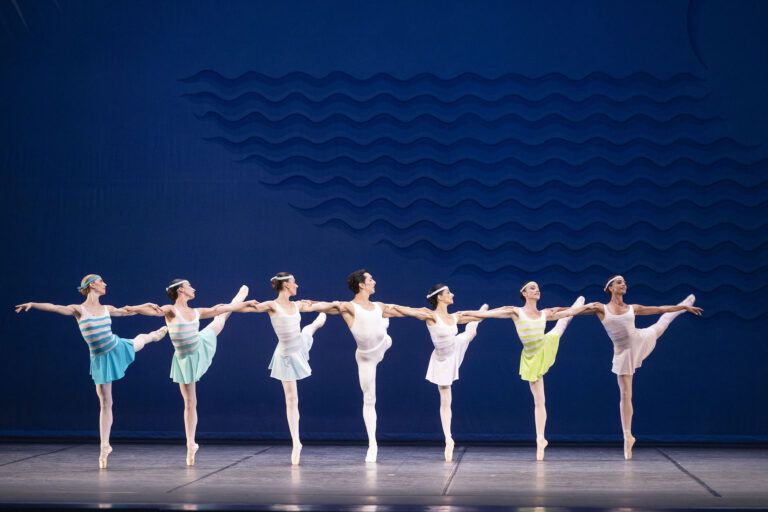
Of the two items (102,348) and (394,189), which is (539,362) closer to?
(394,189)

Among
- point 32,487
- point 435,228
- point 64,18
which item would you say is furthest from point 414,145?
point 32,487

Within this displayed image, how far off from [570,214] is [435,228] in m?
1.47

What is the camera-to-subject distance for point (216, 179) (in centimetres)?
994

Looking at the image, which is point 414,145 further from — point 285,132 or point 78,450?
point 78,450

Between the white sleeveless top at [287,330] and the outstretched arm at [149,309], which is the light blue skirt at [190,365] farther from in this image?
the white sleeveless top at [287,330]

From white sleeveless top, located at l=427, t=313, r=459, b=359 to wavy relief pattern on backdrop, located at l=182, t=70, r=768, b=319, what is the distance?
4.93 ft

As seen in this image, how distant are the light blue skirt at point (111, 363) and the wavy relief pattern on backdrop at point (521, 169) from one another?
2.61 m

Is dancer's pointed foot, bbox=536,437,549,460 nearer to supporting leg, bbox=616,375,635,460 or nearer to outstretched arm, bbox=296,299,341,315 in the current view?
supporting leg, bbox=616,375,635,460

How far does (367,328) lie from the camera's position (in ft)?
A: 26.3

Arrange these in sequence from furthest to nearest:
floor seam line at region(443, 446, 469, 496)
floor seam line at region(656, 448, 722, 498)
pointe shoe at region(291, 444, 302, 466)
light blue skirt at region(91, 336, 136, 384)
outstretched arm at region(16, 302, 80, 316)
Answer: pointe shoe at region(291, 444, 302, 466) < light blue skirt at region(91, 336, 136, 384) < outstretched arm at region(16, 302, 80, 316) < floor seam line at region(443, 446, 469, 496) < floor seam line at region(656, 448, 722, 498)

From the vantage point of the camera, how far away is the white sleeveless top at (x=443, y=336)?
8.27m

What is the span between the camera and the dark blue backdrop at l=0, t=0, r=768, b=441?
9555 millimetres

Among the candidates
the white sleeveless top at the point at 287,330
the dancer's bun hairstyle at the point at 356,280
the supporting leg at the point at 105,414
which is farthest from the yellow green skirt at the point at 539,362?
the supporting leg at the point at 105,414

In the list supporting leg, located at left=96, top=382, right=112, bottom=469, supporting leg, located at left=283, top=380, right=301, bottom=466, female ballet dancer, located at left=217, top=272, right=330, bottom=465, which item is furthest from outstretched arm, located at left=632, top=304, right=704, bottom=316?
supporting leg, located at left=96, top=382, right=112, bottom=469
